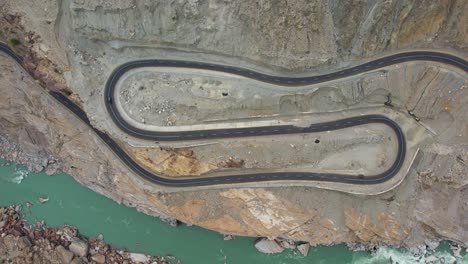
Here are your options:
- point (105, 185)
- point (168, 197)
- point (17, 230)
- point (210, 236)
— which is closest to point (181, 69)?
point (168, 197)

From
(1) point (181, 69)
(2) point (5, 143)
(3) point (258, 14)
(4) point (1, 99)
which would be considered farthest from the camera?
A: (2) point (5, 143)

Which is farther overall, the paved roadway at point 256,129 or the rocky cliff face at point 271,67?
the paved roadway at point 256,129

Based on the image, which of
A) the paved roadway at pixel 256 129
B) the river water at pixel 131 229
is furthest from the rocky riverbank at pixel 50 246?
the paved roadway at pixel 256 129

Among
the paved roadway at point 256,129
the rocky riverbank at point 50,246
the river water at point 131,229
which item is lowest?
the rocky riverbank at point 50,246

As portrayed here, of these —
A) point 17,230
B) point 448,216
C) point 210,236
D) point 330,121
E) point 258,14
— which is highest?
point 258,14

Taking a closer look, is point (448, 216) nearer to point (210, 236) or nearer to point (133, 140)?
point (210, 236)

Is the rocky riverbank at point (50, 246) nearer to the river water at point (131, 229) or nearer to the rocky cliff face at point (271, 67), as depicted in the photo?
the river water at point (131, 229)
